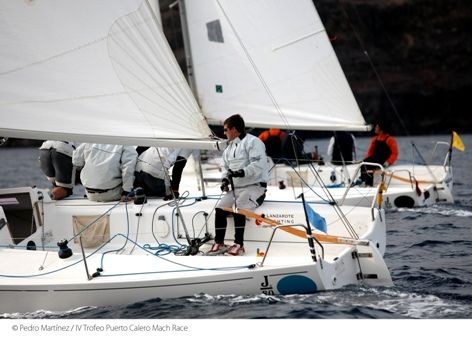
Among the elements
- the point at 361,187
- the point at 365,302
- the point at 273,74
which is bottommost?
the point at 365,302

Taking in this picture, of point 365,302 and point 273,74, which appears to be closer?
point 365,302

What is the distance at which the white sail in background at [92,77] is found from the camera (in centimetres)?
609

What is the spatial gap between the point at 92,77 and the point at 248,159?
→ 6.00 ft

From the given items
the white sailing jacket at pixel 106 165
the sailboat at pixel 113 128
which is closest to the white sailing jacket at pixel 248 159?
the sailboat at pixel 113 128

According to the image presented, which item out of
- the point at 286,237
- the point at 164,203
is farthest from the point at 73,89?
the point at 286,237

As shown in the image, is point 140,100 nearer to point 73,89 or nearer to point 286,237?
point 73,89

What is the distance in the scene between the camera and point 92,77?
6.29 meters

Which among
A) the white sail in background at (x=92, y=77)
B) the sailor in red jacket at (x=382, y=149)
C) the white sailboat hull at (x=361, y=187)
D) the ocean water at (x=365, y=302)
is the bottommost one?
the ocean water at (x=365, y=302)

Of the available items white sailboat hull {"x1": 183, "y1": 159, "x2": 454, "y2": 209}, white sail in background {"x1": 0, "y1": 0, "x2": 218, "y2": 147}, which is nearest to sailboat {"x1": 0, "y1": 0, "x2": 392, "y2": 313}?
white sail in background {"x1": 0, "y1": 0, "x2": 218, "y2": 147}

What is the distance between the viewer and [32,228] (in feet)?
24.3

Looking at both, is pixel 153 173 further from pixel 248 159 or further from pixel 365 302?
pixel 365 302

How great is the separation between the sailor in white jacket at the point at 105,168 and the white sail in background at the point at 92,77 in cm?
186

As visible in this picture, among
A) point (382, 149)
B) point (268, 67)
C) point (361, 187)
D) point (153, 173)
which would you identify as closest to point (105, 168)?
point (153, 173)

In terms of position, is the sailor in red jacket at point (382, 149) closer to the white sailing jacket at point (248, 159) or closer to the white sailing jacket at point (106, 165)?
the white sailing jacket at point (106, 165)
